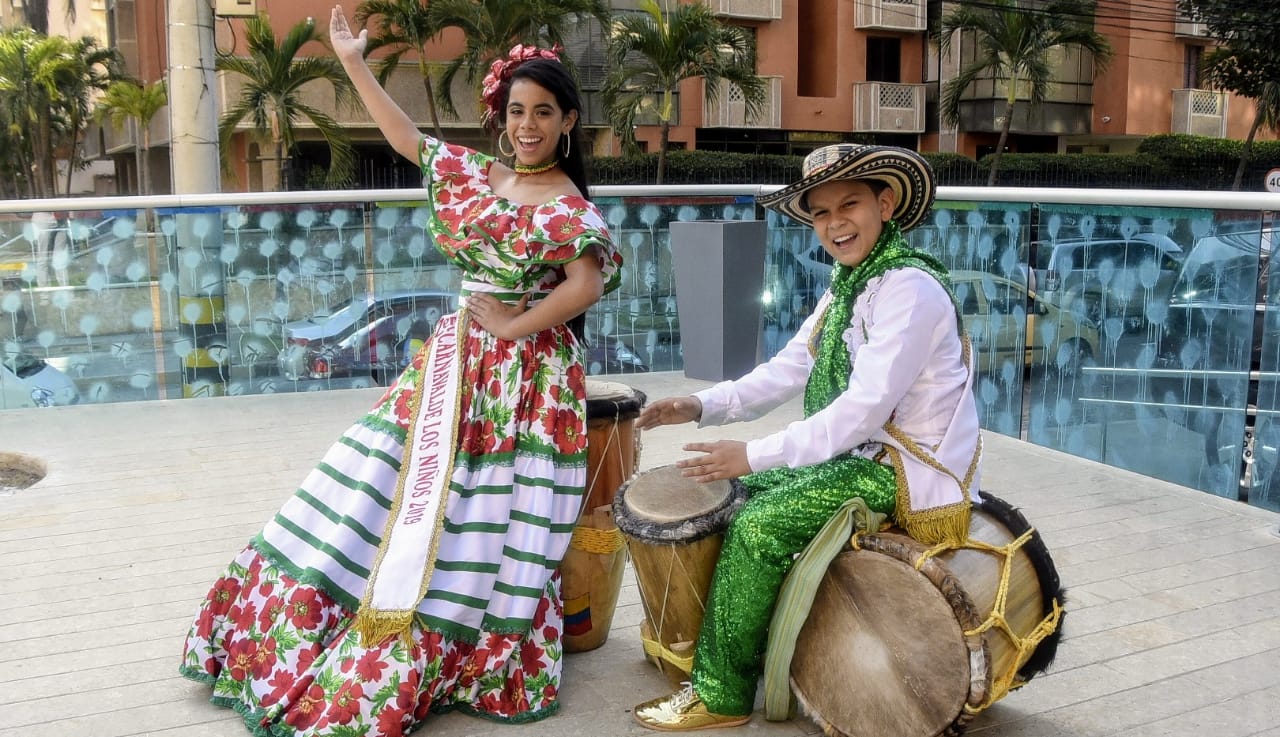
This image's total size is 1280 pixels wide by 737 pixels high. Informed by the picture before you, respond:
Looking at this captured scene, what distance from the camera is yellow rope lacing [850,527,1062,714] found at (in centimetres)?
297

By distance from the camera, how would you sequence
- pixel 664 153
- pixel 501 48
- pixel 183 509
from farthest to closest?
pixel 664 153 → pixel 501 48 → pixel 183 509

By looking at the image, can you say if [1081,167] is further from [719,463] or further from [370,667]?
[370,667]

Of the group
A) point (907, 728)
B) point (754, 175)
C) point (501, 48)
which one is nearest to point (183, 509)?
point (907, 728)

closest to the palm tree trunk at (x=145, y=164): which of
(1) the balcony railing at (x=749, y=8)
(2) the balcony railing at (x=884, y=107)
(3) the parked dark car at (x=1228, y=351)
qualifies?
(1) the balcony railing at (x=749, y=8)

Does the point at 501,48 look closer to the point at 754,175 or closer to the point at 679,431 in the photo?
the point at 754,175

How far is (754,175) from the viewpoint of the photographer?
29.0 m

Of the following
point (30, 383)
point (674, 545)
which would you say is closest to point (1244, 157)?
point (30, 383)

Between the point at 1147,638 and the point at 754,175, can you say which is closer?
the point at 1147,638

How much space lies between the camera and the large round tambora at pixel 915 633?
295 centimetres

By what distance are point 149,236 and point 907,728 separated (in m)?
6.39

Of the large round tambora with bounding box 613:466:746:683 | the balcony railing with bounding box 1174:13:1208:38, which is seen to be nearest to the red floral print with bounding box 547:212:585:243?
the large round tambora with bounding box 613:466:746:683

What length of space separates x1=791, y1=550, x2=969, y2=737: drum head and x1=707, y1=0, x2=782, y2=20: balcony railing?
28467 millimetres

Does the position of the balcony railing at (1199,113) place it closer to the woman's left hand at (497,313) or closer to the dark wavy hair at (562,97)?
the dark wavy hair at (562,97)

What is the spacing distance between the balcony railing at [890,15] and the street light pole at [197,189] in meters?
26.1
